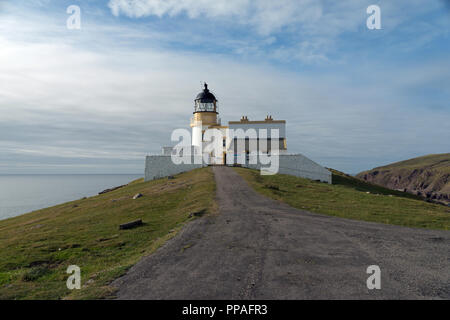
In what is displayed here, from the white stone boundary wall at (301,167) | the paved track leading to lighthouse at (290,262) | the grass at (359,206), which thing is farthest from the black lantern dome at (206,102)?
the paved track leading to lighthouse at (290,262)

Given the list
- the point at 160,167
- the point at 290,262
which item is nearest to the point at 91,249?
the point at 290,262

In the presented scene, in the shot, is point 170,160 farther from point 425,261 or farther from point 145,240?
point 425,261

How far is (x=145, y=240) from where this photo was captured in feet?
48.3

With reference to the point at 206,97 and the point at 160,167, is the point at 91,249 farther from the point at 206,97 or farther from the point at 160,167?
the point at 206,97

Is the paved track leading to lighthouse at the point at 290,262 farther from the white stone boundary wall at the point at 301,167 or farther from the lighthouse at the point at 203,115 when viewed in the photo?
the lighthouse at the point at 203,115

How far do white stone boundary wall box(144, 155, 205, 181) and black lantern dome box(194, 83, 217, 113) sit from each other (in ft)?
44.8

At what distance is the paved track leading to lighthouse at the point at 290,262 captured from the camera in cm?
750

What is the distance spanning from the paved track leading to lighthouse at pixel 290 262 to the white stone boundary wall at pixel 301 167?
25094mm

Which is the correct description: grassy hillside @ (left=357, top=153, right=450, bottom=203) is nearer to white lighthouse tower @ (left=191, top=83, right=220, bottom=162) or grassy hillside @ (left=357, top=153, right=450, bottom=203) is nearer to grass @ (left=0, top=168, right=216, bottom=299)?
white lighthouse tower @ (left=191, top=83, right=220, bottom=162)

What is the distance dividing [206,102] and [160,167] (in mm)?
16649

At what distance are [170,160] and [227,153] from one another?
991 cm

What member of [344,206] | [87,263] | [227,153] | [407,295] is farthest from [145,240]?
[227,153]

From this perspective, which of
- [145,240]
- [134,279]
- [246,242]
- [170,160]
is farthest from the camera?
[170,160]

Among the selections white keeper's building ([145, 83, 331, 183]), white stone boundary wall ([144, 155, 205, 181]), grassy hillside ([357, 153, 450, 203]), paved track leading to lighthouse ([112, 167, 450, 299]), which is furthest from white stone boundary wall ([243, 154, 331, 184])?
grassy hillside ([357, 153, 450, 203])
